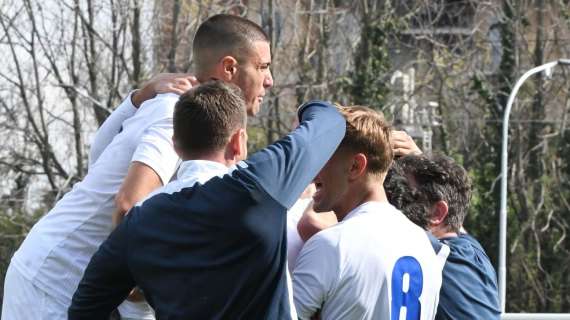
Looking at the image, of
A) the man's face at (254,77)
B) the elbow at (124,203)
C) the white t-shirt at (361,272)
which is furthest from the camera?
the man's face at (254,77)

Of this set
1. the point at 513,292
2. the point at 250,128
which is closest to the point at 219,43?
the point at 250,128

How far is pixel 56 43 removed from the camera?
24.7 metres

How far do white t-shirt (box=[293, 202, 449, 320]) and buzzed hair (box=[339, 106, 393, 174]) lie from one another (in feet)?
0.60

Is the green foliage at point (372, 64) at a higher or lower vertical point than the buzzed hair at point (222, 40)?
lower

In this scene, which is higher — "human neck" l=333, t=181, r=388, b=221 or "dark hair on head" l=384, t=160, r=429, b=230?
"human neck" l=333, t=181, r=388, b=221

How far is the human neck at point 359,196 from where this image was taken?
150 inches

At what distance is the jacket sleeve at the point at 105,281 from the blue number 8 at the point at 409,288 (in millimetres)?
811

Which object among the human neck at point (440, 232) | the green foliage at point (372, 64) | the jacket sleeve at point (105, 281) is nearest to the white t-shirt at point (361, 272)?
the jacket sleeve at point (105, 281)

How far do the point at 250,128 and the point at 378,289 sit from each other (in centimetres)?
2311

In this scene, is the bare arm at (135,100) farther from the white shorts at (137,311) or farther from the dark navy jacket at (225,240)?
the dark navy jacket at (225,240)

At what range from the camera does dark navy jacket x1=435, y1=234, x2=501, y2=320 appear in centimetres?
415

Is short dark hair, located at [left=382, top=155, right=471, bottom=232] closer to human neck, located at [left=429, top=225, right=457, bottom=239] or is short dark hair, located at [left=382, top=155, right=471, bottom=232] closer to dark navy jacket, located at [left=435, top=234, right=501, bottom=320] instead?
human neck, located at [left=429, top=225, right=457, bottom=239]

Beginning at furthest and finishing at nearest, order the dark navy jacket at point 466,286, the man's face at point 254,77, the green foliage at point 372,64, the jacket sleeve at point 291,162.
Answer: the green foliage at point 372,64 → the man's face at point 254,77 → the dark navy jacket at point 466,286 → the jacket sleeve at point 291,162

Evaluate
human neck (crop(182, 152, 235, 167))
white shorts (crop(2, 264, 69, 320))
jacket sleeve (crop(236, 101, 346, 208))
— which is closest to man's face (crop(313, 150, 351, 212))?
jacket sleeve (crop(236, 101, 346, 208))
